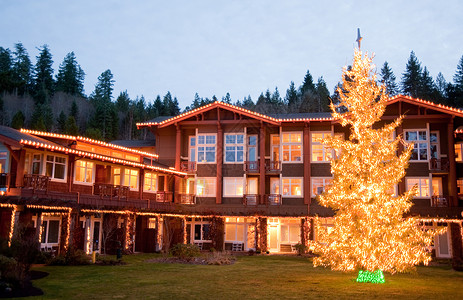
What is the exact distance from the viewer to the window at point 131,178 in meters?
32.8

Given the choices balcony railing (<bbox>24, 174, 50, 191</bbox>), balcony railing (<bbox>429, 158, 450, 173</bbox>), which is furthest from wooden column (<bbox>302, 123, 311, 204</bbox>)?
balcony railing (<bbox>24, 174, 50, 191</bbox>)

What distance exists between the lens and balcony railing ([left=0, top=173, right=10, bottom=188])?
23.8 metres

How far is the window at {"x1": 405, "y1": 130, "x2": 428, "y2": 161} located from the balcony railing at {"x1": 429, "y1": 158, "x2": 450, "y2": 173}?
70 centimetres

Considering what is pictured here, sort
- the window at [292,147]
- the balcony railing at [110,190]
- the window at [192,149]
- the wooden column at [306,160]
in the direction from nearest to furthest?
the balcony railing at [110,190] → the wooden column at [306,160] → the window at [292,147] → the window at [192,149]

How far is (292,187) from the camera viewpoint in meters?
35.9

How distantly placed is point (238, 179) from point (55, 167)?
48.1 feet

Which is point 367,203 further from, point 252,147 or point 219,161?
point 219,161

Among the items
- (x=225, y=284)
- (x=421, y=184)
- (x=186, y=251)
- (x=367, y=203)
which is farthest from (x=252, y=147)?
(x=225, y=284)

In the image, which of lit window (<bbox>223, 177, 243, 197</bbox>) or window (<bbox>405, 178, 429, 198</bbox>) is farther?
lit window (<bbox>223, 177, 243, 197</bbox>)

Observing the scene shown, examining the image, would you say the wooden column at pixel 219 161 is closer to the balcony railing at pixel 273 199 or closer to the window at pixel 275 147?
the balcony railing at pixel 273 199

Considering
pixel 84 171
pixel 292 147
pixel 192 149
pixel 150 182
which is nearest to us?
pixel 84 171

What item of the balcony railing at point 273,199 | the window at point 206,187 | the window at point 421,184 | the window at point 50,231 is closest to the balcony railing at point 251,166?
the balcony railing at point 273,199

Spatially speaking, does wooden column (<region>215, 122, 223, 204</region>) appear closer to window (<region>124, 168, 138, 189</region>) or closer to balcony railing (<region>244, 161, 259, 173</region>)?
balcony railing (<region>244, 161, 259, 173</region>)

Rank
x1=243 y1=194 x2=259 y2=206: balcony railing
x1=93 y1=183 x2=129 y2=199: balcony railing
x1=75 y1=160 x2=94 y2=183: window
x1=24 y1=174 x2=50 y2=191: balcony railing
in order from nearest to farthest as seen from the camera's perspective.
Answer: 1. x1=24 y1=174 x2=50 y2=191: balcony railing
2. x1=75 y1=160 x2=94 y2=183: window
3. x1=93 y1=183 x2=129 y2=199: balcony railing
4. x1=243 y1=194 x2=259 y2=206: balcony railing
